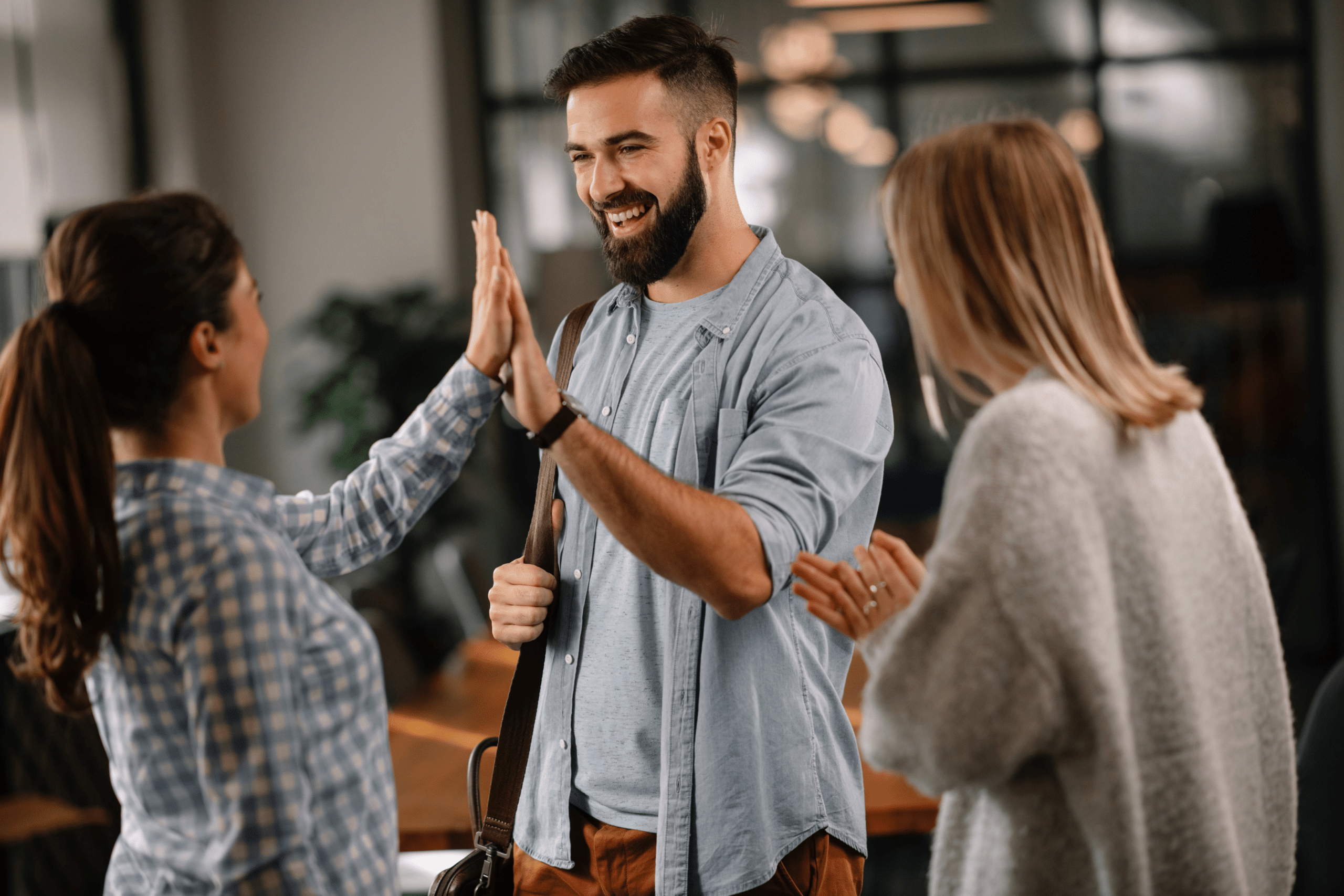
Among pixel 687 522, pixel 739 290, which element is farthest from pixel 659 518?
pixel 739 290

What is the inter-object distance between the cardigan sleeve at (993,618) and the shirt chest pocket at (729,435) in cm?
51

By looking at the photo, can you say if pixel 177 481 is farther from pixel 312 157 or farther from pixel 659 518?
pixel 312 157

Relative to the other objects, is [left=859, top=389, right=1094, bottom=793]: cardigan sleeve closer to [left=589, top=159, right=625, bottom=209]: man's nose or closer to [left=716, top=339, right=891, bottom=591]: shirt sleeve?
[left=716, top=339, right=891, bottom=591]: shirt sleeve

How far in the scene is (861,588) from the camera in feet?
3.73

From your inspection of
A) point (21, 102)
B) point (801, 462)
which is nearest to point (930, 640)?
point (801, 462)

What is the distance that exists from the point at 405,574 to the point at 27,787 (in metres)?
2.67

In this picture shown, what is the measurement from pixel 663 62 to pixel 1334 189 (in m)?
5.16

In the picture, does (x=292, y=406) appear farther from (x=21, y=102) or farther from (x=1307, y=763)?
(x=1307, y=763)

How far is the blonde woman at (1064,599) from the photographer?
919 mm

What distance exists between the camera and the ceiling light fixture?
432 cm

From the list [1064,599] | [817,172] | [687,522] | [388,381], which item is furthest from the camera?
[817,172]

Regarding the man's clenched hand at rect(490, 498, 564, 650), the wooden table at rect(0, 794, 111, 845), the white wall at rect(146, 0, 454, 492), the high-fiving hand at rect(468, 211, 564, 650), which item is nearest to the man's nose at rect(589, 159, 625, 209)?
the high-fiving hand at rect(468, 211, 564, 650)

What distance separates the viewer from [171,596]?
945 millimetres

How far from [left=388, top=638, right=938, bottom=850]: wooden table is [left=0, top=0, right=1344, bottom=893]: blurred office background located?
1925 mm
